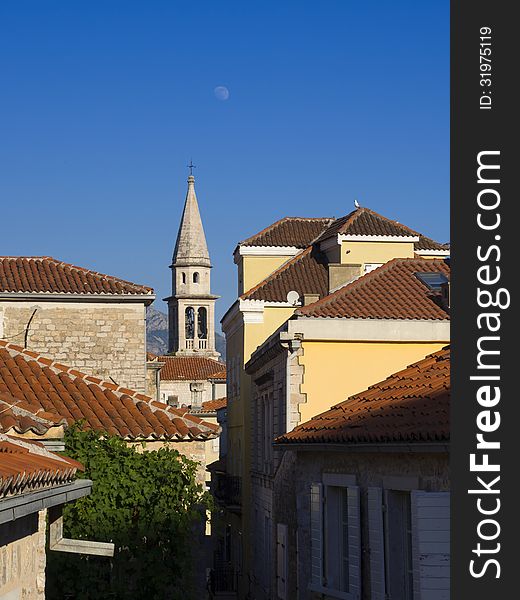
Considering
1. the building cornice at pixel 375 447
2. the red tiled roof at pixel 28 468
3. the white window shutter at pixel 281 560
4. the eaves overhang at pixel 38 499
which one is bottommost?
the white window shutter at pixel 281 560

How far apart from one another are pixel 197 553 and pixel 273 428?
32.7ft

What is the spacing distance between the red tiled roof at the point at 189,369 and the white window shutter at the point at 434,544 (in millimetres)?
80082

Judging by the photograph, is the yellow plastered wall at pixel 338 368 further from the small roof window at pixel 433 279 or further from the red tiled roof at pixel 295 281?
the red tiled roof at pixel 295 281

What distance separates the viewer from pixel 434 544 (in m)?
12.2

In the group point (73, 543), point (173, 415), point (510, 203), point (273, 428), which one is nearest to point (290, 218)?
point (273, 428)

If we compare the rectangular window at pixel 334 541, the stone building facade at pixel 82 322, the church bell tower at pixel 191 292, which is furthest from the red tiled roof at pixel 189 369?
the rectangular window at pixel 334 541

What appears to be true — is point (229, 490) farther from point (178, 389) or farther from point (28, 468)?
Result: point (178, 389)

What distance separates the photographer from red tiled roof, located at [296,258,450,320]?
23.4 metres

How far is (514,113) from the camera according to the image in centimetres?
738

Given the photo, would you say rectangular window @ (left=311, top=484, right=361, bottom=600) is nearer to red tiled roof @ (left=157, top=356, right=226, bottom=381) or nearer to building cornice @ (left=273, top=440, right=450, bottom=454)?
building cornice @ (left=273, top=440, right=450, bottom=454)

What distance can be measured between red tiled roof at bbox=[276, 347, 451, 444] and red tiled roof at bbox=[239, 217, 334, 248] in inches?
804

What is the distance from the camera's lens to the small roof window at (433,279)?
83.6 feet

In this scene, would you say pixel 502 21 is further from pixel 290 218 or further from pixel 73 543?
pixel 290 218

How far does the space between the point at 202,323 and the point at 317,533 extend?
309ft
